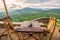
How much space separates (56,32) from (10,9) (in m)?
2.16

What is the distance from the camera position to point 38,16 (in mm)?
7180

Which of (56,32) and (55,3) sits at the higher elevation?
(55,3)

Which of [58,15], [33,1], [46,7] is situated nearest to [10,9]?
→ [33,1]

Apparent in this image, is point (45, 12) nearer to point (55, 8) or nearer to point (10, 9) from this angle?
point (55, 8)

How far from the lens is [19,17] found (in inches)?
285

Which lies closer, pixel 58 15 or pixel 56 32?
pixel 56 32

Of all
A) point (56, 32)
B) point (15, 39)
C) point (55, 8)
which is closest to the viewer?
point (15, 39)

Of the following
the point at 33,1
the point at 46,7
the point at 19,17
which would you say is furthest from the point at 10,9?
the point at 46,7

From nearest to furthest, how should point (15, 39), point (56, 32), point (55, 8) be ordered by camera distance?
point (15, 39), point (56, 32), point (55, 8)

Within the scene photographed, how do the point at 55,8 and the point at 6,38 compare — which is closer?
the point at 6,38

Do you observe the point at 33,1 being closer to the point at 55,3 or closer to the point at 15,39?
the point at 55,3

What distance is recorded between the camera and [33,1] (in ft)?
23.6

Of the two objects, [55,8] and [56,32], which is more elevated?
[55,8]

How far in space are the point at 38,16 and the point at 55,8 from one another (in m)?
0.71
